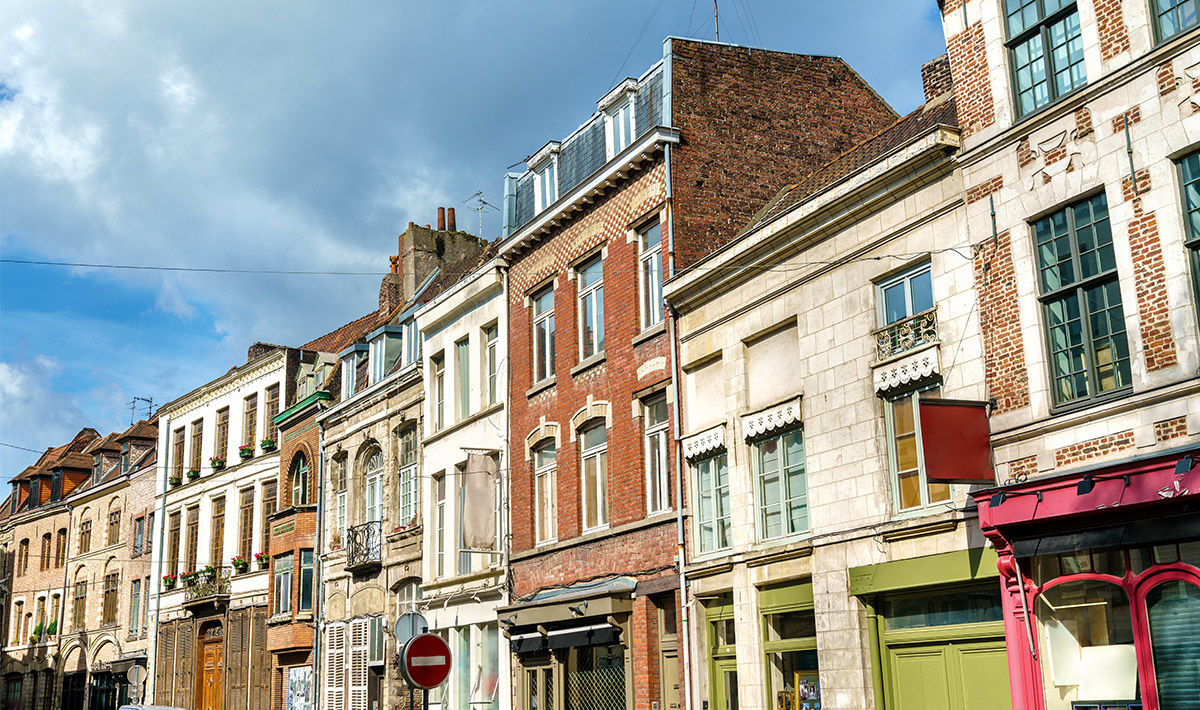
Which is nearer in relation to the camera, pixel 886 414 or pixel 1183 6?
pixel 1183 6

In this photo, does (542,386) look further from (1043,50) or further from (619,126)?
(1043,50)

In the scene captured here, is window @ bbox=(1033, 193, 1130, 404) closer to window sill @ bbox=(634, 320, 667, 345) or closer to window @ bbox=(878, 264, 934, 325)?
window @ bbox=(878, 264, 934, 325)

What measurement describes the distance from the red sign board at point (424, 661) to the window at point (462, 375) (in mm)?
15094

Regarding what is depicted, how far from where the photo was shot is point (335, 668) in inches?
1287

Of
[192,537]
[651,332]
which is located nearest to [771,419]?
[651,332]

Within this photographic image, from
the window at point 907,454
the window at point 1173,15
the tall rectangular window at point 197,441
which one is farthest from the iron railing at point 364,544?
the window at point 1173,15

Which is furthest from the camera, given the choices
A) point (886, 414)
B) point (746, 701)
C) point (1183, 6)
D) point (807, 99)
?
point (807, 99)

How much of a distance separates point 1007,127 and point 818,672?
7515 millimetres

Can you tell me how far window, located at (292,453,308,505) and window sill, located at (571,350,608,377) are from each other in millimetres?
15737

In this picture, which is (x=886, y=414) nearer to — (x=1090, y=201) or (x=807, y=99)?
(x=1090, y=201)

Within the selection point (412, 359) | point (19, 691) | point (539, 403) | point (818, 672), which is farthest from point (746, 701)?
point (19, 691)

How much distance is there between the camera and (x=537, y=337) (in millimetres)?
25516

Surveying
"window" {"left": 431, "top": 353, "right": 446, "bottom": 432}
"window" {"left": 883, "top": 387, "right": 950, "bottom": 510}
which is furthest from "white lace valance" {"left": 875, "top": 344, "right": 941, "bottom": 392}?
"window" {"left": 431, "top": 353, "right": 446, "bottom": 432}

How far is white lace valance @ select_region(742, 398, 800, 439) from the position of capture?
17.6 meters
